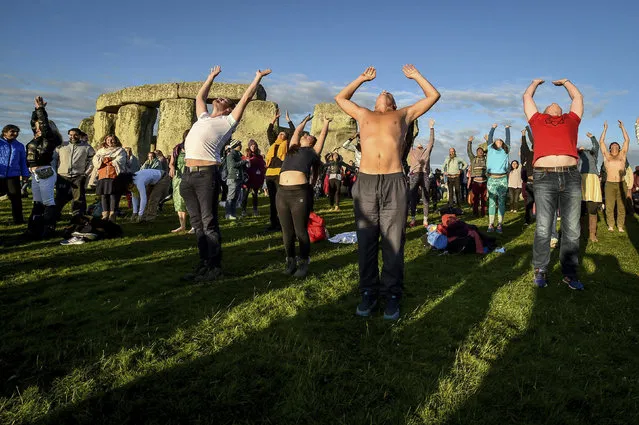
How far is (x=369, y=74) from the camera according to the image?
3.91 metres

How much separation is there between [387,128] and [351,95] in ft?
1.73

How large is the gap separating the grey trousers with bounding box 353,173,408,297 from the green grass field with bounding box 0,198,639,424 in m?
A: 0.31

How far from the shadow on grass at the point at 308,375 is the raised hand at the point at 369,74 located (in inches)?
83.7

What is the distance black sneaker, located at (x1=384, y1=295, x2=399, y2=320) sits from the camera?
11.5 feet

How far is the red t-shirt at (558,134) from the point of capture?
455cm

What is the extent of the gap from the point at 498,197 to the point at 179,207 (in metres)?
6.66

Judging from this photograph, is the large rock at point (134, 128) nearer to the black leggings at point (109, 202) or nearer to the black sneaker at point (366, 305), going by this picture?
the black leggings at point (109, 202)

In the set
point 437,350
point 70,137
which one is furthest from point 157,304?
point 70,137

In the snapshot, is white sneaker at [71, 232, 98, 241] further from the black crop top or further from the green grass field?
the black crop top

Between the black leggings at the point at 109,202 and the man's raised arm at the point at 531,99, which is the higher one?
the man's raised arm at the point at 531,99

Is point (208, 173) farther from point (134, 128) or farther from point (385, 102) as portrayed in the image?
point (134, 128)

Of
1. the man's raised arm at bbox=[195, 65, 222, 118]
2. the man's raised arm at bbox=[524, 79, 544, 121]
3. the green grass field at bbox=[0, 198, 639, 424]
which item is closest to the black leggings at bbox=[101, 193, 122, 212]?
the green grass field at bbox=[0, 198, 639, 424]

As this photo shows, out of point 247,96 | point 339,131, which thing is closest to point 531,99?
point 247,96

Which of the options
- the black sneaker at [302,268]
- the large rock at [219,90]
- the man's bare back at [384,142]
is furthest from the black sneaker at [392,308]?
the large rock at [219,90]
